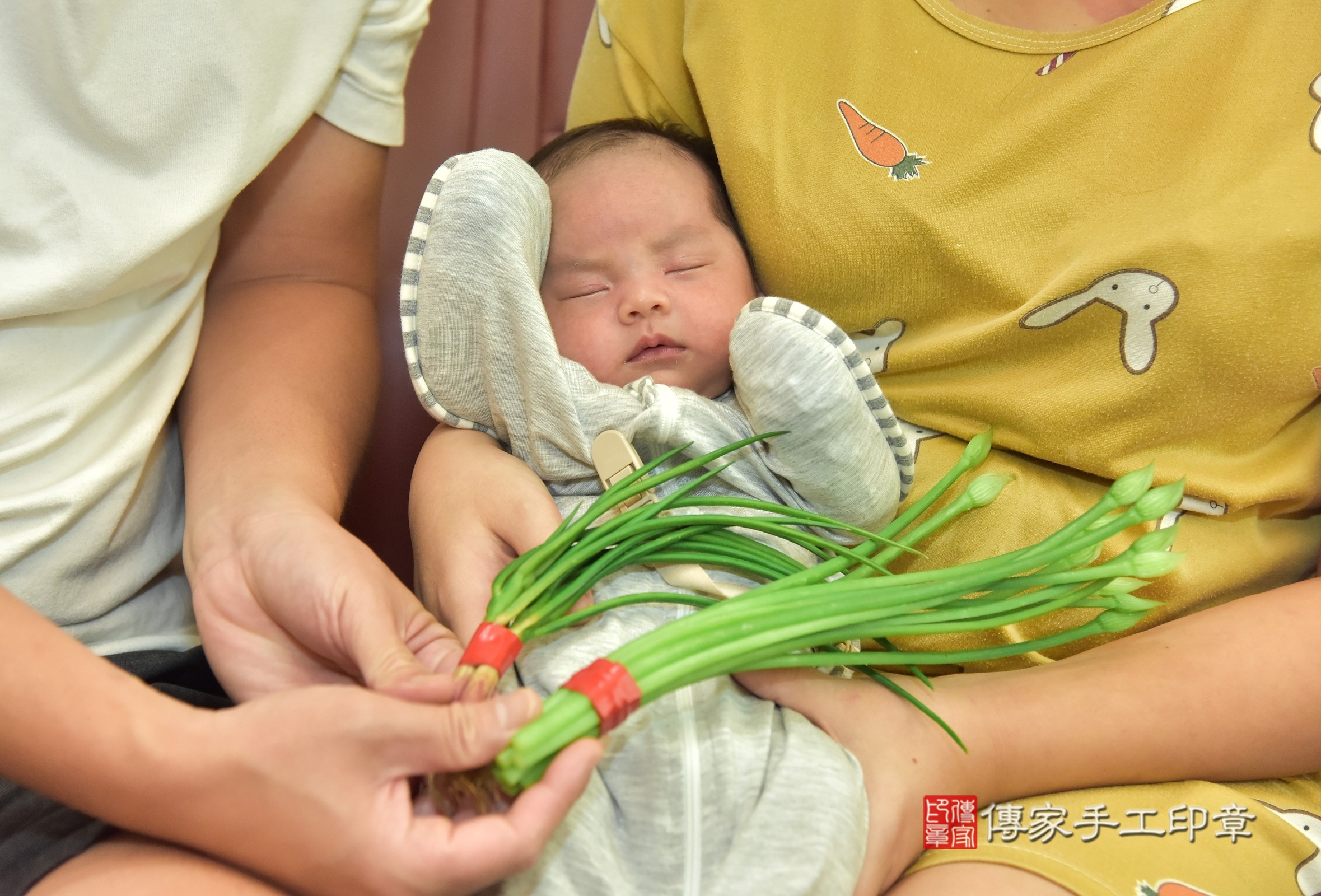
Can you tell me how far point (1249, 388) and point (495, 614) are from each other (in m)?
0.68

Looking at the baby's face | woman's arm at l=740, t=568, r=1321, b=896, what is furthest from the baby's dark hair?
woman's arm at l=740, t=568, r=1321, b=896

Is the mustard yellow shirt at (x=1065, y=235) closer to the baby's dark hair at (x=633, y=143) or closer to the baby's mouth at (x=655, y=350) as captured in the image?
the baby's dark hair at (x=633, y=143)

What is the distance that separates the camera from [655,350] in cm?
101

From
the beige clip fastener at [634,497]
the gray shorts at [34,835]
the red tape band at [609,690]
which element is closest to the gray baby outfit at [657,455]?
the beige clip fastener at [634,497]

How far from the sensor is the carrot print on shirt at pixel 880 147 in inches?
38.9

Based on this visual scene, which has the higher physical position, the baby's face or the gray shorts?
the baby's face

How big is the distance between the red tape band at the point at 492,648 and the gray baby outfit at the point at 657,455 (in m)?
0.12

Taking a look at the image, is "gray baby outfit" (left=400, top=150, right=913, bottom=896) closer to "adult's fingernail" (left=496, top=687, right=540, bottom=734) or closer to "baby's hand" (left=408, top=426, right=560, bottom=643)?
"baby's hand" (left=408, top=426, right=560, bottom=643)

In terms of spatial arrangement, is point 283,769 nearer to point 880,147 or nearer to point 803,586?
point 803,586

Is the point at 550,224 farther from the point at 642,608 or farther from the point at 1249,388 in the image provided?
the point at 1249,388

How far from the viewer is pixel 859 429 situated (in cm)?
86

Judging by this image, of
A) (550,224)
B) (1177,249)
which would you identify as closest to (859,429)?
(1177,249)

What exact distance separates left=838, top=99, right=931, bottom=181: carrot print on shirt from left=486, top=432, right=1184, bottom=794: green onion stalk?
1.18 ft

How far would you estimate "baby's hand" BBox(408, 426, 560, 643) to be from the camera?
806 mm
